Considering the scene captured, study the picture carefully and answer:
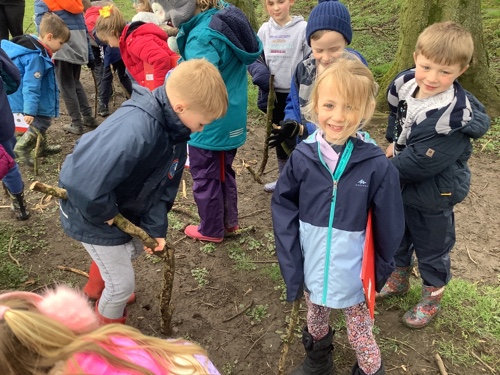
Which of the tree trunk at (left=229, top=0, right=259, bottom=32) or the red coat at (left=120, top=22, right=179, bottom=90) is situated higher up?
the red coat at (left=120, top=22, right=179, bottom=90)

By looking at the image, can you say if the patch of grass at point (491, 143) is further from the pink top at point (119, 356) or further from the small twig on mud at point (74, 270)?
the pink top at point (119, 356)

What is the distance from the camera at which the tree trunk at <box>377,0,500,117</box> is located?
17.6ft

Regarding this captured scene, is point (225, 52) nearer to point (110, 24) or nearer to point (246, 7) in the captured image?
point (110, 24)

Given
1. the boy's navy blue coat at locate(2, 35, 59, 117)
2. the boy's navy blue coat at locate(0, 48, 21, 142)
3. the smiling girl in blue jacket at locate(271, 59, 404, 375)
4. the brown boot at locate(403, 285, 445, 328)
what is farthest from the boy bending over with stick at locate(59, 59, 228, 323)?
the boy's navy blue coat at locate(2, 35, 59, 117)

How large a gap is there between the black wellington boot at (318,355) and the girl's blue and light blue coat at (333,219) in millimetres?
420

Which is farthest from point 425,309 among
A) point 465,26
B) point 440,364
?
point 465,26

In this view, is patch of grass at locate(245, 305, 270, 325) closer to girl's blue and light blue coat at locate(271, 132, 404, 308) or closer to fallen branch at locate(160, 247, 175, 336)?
fallen branch at locate(160, 247, 175, 336)

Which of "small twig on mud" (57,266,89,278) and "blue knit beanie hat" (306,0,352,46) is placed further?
"small twig on mud" (57,266,89,278)

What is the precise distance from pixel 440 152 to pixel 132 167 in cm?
168

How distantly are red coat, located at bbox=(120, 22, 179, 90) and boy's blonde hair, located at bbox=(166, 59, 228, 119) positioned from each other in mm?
2266

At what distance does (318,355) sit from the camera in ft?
8.59

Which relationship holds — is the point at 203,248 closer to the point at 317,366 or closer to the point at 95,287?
the point at 95,287

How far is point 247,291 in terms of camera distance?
347 cm

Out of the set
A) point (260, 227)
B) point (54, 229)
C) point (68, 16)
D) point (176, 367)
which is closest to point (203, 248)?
point (260, 227)
